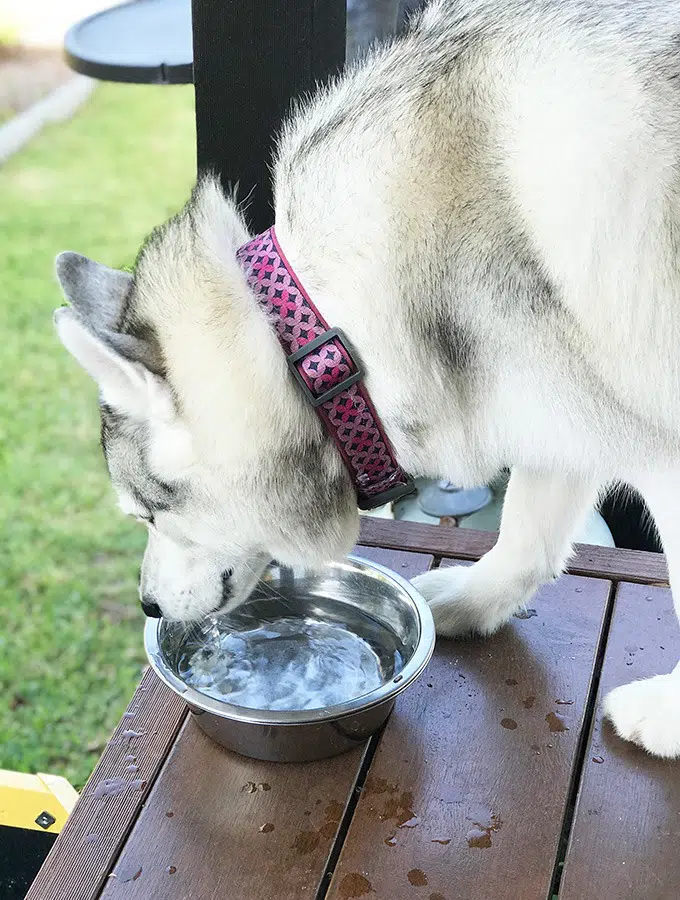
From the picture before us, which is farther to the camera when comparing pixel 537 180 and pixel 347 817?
pixel 347 817

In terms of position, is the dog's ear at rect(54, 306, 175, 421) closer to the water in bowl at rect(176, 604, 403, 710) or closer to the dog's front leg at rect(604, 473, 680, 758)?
the water in bowl at rect(176, 604, 403, 710)

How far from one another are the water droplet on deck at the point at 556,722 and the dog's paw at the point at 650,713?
3.5 inches

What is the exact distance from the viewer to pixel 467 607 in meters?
2.34

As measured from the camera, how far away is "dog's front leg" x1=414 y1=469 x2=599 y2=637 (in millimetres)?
2324

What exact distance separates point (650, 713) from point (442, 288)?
38.5 inches

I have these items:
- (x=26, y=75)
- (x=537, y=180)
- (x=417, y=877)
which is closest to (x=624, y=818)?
(x=417, y=877)

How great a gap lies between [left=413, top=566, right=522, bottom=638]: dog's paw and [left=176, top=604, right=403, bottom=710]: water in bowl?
140mm

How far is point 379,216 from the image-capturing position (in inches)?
64.9

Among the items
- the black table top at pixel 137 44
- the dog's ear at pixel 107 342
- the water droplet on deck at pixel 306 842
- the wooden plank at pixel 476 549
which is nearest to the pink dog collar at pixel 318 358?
the dog's ear at pixel 107 342

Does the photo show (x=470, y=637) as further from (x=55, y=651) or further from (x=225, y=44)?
(x=55, y=651)

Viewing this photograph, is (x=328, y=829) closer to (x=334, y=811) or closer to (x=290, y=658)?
(x=334, y=811)

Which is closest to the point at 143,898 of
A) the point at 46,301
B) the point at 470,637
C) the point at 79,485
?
the point at 470,637

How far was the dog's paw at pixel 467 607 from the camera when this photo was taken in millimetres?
2334

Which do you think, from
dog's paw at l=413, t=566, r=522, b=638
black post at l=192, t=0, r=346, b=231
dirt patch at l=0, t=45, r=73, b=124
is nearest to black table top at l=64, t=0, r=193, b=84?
black post at l=192, t=0, r=346, b=231
